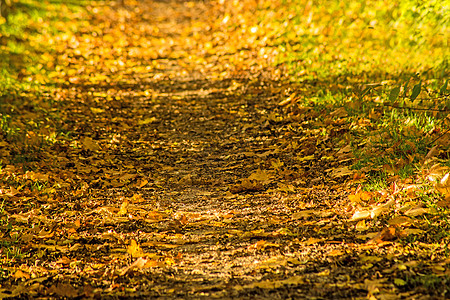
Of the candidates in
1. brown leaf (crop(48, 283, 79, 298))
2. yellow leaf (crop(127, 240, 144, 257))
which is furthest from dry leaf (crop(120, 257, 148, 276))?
brown leaf (crop(48, 283, 79, 298))

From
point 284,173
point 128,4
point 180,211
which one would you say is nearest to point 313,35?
point 284,173

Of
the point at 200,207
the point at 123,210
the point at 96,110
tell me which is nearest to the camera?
the point at 123,210

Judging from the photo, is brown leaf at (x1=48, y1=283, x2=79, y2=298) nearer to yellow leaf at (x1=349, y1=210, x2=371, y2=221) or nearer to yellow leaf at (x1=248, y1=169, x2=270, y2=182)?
yellow leaf at (x1=349, y1=210, x2=371, y2=221)

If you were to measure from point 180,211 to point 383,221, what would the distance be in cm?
186

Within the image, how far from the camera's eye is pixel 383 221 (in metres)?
3.53

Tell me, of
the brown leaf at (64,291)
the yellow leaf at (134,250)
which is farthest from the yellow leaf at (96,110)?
the brown leaf at (64,291)

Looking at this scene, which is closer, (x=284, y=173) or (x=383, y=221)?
(x=383, y=221)

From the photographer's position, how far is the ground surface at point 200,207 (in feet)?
9.67

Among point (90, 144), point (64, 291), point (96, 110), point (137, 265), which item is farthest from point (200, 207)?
point (96, 110)

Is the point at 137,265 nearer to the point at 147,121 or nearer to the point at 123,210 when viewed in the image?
the point at 123,210

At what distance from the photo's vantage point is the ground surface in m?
2.95

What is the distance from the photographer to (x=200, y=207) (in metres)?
4.44

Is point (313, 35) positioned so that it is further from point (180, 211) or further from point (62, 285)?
point (62, 285)

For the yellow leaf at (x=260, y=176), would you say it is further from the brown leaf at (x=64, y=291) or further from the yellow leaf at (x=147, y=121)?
the yellow leaf at (x=147, y=121)
